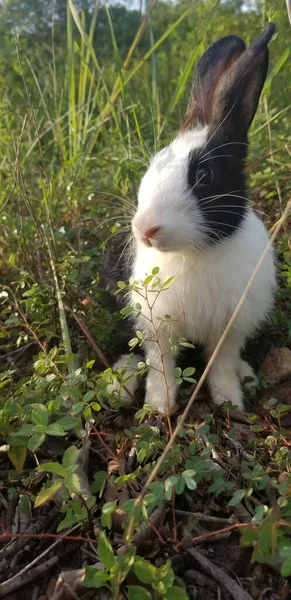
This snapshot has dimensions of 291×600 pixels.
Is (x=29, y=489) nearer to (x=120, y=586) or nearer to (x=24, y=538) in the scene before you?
(x=24, y=538)

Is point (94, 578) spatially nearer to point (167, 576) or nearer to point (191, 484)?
point (167, 576)

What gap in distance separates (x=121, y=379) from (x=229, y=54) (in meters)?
1.49

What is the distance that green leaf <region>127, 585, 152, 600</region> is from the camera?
58.7 inches

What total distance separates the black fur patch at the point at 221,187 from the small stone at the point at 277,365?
0.71 meters

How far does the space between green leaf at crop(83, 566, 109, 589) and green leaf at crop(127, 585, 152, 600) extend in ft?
0.22

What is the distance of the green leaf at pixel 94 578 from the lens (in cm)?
152

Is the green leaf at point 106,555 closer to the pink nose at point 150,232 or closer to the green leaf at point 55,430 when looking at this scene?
the green leaf at point 55,430

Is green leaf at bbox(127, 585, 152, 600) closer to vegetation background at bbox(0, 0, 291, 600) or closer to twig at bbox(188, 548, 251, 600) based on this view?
vegetation background at bbox(0, 0, 291, 600)

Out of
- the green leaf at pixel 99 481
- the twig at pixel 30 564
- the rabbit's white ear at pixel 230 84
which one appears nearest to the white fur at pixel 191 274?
the rabbit's white ear at pixel 230 84

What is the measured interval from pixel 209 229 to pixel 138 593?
1277 mm

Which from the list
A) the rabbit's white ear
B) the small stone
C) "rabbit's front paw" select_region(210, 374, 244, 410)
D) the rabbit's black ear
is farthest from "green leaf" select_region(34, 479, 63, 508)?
the rabbit's black ear

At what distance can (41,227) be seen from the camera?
3.14 metres

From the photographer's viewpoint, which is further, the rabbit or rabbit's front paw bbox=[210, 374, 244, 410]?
rabbit's front paw bbox=[210, 374, 244, 410]

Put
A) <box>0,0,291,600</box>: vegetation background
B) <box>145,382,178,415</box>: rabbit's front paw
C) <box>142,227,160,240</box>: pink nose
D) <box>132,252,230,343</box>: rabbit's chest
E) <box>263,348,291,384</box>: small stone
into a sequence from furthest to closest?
<box>263,348,291,384</box>: small stone, <box>145,382,178,415</box>: rabbit's front paw, <box>132,252,230,343</box>: rabbit's chest, <box>142,227,160,240</box>: pink nose, <box>0,0,291,600</box>: vegetation background
